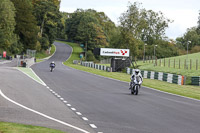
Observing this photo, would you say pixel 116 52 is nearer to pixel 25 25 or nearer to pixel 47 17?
pixel 25 25

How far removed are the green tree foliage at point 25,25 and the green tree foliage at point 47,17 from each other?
28.0ft

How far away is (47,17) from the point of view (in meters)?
123

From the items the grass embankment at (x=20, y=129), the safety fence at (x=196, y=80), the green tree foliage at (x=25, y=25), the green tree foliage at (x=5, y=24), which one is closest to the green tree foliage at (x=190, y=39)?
A: the green tree foliage at (x=25, y=25)

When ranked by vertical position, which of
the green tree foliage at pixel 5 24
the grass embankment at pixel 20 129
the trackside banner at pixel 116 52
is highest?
the green tree foliage at pixel 5 24

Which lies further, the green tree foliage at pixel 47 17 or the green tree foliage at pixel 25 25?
the green tree foliage at pixel 47 17

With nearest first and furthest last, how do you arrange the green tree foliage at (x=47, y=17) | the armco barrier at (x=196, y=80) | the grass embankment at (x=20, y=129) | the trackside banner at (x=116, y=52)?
1. the grass embankment at (x=20, y=129)
2. the armco barrier at (x=196, y=80)
3. the trackside banner at (x=116, y=52)
4. the green tree foliage at (x=47, y=17)

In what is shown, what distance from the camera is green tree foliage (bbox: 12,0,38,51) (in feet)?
358

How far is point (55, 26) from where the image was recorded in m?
124

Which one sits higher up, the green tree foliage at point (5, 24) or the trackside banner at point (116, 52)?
the green tree foliage at point (5, 24)

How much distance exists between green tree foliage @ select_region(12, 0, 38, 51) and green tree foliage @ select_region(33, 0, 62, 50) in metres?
8.54

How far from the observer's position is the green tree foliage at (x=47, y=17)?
12044 centimetres

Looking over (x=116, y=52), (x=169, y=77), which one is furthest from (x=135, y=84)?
(x=116, y=52)

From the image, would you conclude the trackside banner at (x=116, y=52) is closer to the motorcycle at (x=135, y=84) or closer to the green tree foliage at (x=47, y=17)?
the motorcycle at (x=135, y=84)

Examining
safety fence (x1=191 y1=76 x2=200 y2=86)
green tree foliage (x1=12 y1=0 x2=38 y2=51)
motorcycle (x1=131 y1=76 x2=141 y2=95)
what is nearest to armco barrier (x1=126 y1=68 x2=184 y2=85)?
safety fence (x1=191 y1=76 x2=200 y2=86)
